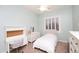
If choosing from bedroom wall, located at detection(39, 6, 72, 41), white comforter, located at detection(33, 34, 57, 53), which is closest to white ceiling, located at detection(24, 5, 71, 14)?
bedroom wall, located at detection(39, 6, 72, 41)

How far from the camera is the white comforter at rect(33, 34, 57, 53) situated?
995 millimetres

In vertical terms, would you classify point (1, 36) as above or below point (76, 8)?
below

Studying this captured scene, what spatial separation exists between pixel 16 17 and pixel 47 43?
487 mm

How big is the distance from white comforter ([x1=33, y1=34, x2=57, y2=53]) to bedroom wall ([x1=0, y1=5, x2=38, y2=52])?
0.52 ft

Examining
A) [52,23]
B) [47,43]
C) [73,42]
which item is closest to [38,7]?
[52,23]

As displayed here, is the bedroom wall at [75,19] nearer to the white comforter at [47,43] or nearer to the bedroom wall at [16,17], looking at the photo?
the white comforter at [47,43]

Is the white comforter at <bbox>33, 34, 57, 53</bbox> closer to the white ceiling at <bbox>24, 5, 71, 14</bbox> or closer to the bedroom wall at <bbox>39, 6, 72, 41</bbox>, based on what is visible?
the bedroom wall at <bbox>39, 6, 72, 41</bbox>
